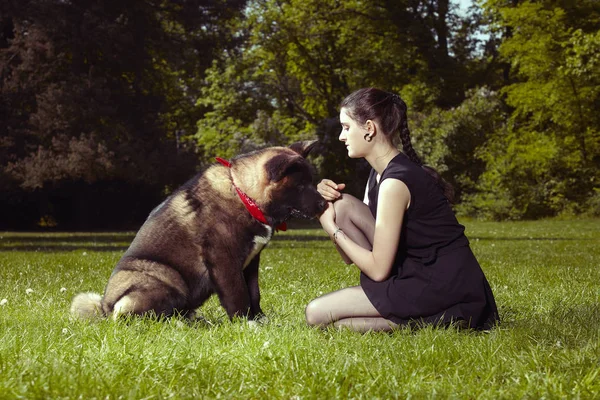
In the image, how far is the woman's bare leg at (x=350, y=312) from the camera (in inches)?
186

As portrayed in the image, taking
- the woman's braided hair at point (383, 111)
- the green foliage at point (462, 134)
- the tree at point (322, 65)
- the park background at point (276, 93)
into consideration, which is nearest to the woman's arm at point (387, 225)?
the woman's braided hair at point (383, 111)

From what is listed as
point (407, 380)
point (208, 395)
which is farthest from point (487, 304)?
point (208, 395)

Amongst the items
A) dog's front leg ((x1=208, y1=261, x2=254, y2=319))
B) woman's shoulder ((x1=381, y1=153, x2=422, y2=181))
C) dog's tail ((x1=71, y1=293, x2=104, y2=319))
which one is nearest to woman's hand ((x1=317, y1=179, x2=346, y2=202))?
woman's shoulder ((x1=381, y1=153, x2=422, y2=181))

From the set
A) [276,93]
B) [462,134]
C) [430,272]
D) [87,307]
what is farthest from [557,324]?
[276,93]

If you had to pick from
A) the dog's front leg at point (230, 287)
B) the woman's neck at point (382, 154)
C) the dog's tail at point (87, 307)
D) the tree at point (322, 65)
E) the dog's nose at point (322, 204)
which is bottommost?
the dog's tail at point (87, 307)

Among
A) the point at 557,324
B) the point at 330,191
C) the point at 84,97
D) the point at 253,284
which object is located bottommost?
the point at 557,324

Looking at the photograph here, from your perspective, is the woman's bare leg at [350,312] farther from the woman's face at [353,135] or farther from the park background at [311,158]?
the woman's face at [353,135]

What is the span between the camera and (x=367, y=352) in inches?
158

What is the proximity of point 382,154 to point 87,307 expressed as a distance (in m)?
2.33

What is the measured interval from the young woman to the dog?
41 centimetres

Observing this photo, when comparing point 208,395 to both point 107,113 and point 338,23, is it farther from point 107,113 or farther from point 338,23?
point 338,23

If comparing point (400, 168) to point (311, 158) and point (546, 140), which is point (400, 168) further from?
point (546, 140)

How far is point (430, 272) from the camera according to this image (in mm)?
4586

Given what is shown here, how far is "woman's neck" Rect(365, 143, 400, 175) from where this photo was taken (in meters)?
4.72
